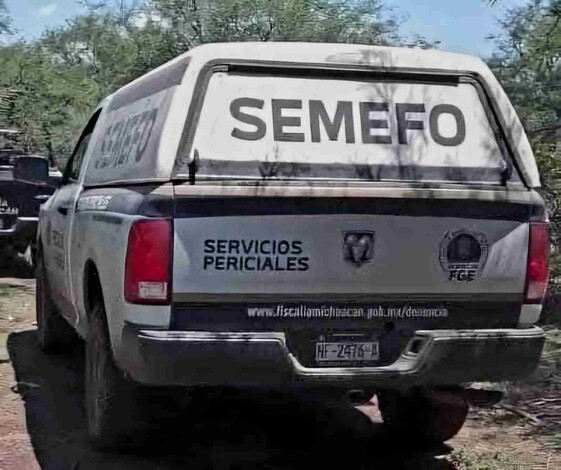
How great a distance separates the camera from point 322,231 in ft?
13.9

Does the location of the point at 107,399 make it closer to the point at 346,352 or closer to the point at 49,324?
the point at 346,352

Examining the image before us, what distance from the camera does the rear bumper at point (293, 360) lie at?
4.15 metres

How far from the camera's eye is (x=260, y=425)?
5.82m

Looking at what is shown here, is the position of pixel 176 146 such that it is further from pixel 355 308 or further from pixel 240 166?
pixel 355 308

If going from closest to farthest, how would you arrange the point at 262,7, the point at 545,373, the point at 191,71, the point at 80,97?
the point at 191,71 < the point at 545,373 < the point at 262,7 < the point at 80,97

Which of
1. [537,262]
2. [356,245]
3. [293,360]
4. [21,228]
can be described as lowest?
[21,228]

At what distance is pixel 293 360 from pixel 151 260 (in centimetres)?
78

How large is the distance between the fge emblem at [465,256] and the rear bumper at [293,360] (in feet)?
0.88

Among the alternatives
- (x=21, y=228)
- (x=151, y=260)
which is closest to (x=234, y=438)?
(x=151, y=260)

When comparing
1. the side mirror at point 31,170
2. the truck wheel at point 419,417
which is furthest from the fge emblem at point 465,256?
the side mirror at point 31,170

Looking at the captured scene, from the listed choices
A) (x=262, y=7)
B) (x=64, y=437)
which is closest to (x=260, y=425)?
(x=64, y=437)

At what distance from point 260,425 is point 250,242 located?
1997 mm

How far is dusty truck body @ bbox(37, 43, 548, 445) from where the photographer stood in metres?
4.16

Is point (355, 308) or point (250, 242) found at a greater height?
point (250, 242)
